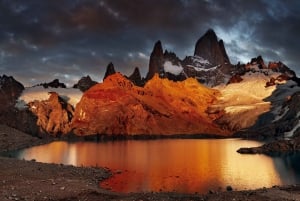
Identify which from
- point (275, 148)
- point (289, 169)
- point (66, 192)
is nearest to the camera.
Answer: point (66, 192)

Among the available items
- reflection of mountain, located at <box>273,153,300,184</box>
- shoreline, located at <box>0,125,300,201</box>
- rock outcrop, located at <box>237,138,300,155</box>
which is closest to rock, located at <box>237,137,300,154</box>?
rock outcrop, located at <box>237,138,300,155</box>

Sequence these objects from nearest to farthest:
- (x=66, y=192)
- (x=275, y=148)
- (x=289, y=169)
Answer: (x=66, y=192) → (x=289, y=169) → (x=275, y=148)

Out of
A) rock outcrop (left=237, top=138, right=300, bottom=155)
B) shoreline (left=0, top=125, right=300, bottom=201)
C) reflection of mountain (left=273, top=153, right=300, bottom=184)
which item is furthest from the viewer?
rock outcrop (left=237, top=138, right=300, bottom=155)

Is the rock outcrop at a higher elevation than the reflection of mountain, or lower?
higher

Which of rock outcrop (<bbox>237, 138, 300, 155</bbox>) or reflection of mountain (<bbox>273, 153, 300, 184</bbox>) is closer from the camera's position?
reflection of mountain (<bbox>273, 153, 300, 184</bbox>)

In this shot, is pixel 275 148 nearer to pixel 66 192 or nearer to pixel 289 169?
pixel 289 169

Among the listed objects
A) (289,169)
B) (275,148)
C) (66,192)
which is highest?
(275,148)

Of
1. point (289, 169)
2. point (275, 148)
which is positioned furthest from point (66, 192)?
point (275, 148)

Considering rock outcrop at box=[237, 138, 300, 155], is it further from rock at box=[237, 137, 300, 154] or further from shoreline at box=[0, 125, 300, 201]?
shoreline at box=[0, 125, 300, 201]

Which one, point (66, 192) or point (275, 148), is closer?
point (66, 192)

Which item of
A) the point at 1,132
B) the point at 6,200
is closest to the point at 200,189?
the point at 6,200

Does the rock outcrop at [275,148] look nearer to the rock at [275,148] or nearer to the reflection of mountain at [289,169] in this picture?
the rock at [275,148]

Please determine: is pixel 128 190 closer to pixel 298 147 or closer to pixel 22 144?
pixel 298 147

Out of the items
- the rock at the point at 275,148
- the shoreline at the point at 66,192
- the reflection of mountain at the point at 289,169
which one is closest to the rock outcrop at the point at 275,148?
the rock at the point at 275,148
